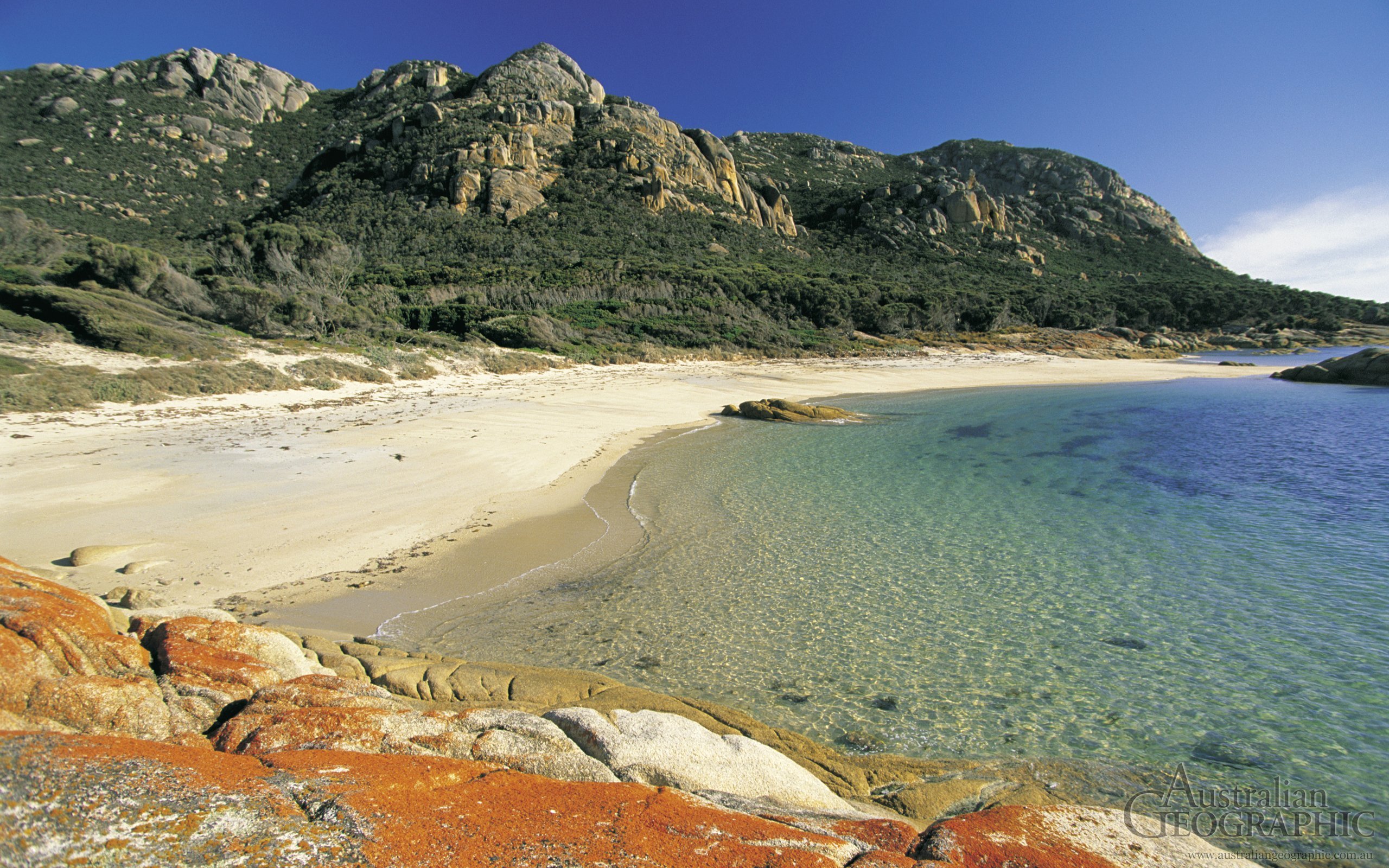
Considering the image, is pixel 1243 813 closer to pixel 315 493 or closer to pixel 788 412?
pixel 315 493

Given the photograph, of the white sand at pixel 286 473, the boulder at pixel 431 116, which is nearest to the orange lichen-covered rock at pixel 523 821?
the white sand at pixel 286 473

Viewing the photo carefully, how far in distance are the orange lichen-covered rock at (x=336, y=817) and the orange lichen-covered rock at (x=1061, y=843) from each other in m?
0.43

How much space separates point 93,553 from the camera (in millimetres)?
5504

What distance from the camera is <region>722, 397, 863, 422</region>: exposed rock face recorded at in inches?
625

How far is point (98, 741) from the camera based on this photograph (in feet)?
5.73

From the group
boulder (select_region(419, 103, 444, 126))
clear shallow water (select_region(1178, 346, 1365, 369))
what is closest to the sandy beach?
clear shallow water (select_region(1178, 346, 1365, 369))

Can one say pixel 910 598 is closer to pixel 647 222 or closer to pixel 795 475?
pixel 795 475

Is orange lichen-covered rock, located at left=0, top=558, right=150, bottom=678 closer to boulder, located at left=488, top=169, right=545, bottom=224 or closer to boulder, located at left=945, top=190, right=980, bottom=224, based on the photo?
boulder, located at left=488, top=169, right=545, bottom=224

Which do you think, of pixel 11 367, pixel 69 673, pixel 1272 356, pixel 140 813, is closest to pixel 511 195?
pixel 11 367

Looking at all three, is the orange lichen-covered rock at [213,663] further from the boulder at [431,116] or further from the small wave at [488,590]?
the boulder at [431,116]

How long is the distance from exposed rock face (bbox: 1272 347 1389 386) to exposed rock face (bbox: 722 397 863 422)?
76.1ft

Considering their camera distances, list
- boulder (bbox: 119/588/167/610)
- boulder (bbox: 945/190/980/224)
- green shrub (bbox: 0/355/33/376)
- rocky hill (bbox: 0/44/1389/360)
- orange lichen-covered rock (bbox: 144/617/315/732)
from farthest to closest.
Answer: boulder (bbox: 945/190/980/224) → rocky hill (bbox: 0/44/1389/360) → green shrub (bbox: 0/355/33/376) → boulder (bbox: 119/588/167/610) → orange lichen-covered rock (bbox: 144/617/315/732)

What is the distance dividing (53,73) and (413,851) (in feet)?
353

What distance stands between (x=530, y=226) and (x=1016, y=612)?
54519 millimetres
